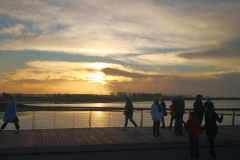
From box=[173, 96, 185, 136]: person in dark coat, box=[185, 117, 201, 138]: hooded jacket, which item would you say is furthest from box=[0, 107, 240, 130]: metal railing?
box=[185, 117, 201, 138]: hooded jacket

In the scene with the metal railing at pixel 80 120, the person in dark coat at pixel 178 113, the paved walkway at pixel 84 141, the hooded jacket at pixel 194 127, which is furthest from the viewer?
the metal railing at pixel 80 120

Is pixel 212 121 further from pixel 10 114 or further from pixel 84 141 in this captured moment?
pixel 10 114

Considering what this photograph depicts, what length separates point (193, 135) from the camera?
9.28m

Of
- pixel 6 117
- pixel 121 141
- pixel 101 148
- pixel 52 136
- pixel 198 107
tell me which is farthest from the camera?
pixel 198 107

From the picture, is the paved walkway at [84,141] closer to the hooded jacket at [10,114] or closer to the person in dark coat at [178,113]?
the person in dark coat at [178,113]

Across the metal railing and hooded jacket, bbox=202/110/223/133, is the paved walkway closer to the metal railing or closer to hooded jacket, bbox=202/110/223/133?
the metal railing

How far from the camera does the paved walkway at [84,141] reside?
9.88 meters

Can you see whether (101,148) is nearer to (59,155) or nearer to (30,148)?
(59,155)

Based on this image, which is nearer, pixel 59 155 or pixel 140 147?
pixel 59 155

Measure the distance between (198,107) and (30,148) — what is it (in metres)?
7.92

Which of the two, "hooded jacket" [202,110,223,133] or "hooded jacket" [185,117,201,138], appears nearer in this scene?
"hooded jacket" [185,117,201,138]

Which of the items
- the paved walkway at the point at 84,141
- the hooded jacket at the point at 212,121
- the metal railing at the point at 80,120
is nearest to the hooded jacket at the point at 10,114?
the paved walkway at the point at 84,141

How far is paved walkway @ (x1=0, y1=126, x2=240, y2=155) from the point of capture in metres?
9.88

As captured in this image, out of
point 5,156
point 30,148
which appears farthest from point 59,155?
point 5,156
